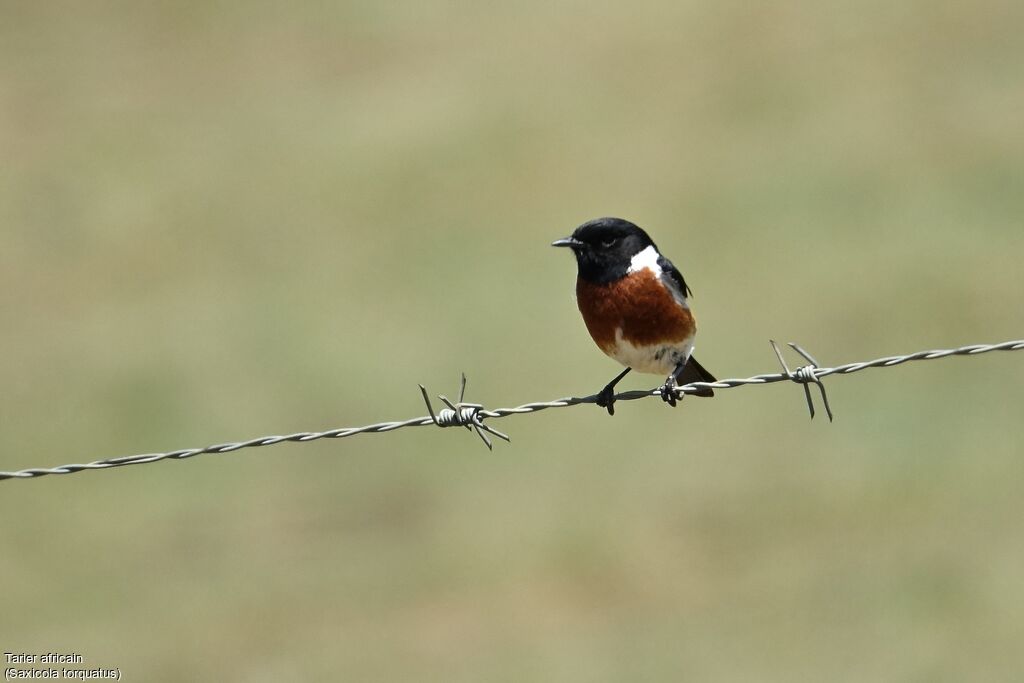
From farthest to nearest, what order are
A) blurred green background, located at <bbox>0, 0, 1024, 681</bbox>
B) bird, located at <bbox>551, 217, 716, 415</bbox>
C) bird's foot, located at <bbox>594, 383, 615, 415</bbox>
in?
blurred green background, located at <bbox>0, 0, 1024, 681</bbox>
bird, located at <bbox>551, 217, 716, 415</bbox>
bird's foot, located at <bbox>594, 383, 615, 415</bbox>

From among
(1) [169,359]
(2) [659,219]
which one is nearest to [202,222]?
(1) [169,359]

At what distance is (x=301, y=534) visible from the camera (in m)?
17.4

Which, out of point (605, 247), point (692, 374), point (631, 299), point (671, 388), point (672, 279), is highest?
point (605, 247)

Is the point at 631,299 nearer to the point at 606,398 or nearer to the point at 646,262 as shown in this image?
the point at 646,262

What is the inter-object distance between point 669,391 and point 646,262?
2.84 feet

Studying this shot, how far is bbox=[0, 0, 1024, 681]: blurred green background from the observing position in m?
15.4

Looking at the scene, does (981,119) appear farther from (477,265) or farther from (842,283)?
(477,265)

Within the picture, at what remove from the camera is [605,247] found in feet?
26.7

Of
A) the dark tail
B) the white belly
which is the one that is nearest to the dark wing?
the white belly

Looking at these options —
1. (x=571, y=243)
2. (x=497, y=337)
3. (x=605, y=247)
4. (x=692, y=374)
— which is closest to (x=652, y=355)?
(x=692, y=374)

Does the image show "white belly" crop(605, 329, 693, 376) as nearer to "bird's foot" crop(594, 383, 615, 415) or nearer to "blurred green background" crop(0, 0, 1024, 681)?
"bird's foot" crop(594, 383, 615, 415)

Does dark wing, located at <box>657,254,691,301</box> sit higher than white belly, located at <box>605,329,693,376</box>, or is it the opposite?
dark wing, located at <box>657,254,691,301</box>

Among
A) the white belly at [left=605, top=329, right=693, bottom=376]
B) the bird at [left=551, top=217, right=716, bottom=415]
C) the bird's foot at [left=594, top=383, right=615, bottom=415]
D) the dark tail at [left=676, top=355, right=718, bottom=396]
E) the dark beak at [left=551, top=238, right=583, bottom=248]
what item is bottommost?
the bird's foot at [left=594, top=383, right=615, bottom=415]

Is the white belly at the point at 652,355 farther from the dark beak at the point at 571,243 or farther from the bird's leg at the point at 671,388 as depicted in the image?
the dark beak at the point at 571,243
